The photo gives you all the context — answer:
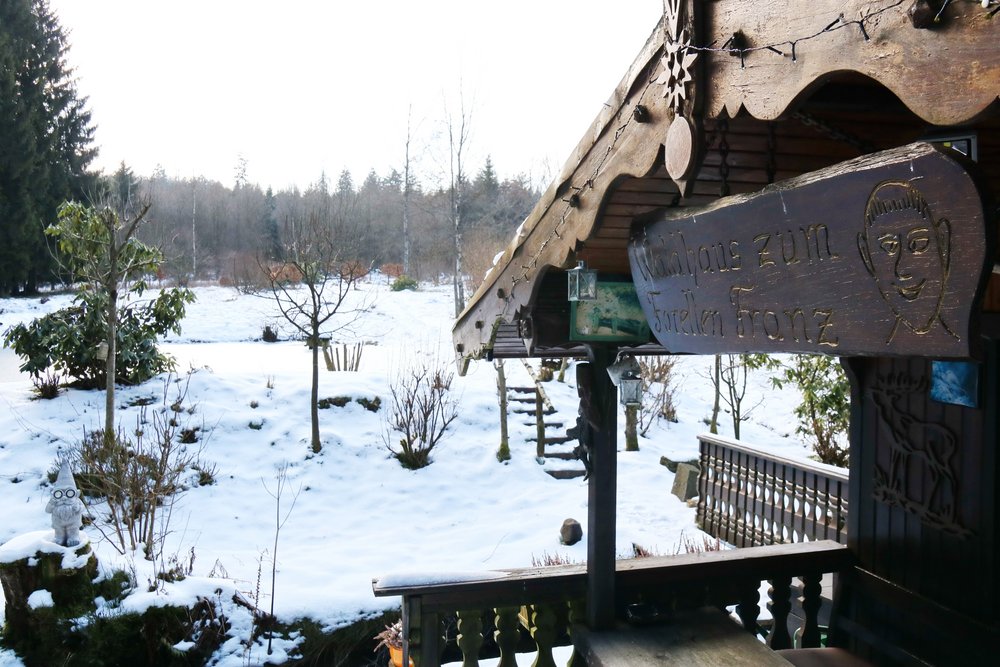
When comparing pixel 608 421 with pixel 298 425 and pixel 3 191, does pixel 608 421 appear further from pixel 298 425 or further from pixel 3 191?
pixel 3 191

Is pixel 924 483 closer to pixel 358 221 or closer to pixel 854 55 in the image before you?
pixel 854 55

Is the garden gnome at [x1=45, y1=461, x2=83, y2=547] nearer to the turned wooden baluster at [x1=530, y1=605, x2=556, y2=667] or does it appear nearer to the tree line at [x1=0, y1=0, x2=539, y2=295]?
the turned wooden baluster at [x1=530, y1=605, x2=556, y2=667]

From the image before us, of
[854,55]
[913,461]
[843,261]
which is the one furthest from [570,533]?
[854,55]

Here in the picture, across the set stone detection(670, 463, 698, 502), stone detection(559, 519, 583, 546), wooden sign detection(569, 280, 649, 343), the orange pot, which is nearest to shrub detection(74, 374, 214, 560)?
the orange pot

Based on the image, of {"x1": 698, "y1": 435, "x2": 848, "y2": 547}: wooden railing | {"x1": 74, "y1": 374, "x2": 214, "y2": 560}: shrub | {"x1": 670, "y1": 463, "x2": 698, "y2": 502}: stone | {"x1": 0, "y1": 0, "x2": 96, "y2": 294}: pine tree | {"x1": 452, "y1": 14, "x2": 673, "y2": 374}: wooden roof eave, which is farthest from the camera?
{"x1": 0, "y1": 0, "x2": 96, "y2": 294}: pine tree

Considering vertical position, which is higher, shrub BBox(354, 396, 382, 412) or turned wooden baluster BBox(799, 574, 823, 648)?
shrub BBox(354, 396, 382, 412)

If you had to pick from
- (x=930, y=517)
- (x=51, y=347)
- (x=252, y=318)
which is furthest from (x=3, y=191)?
(x=930, y=517)

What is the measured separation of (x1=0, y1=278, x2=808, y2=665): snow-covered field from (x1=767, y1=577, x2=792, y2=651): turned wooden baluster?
3.01 metres

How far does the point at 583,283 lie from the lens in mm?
2844

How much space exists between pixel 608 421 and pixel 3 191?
955 inches

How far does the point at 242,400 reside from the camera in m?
11.2

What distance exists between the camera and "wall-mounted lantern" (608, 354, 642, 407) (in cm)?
294

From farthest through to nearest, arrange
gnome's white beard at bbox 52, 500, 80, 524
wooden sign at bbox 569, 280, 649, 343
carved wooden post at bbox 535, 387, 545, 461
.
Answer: carved wooden post at bbox 535, 387, 545, 461, gnome's white beard at bbox 52, 500, 80, 524, wooden sign at bbox 569, 280, 649, 343

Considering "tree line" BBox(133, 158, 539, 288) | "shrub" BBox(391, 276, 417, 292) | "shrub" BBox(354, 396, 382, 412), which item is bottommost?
"shrub" BBox(354, 396, 382, 412)
